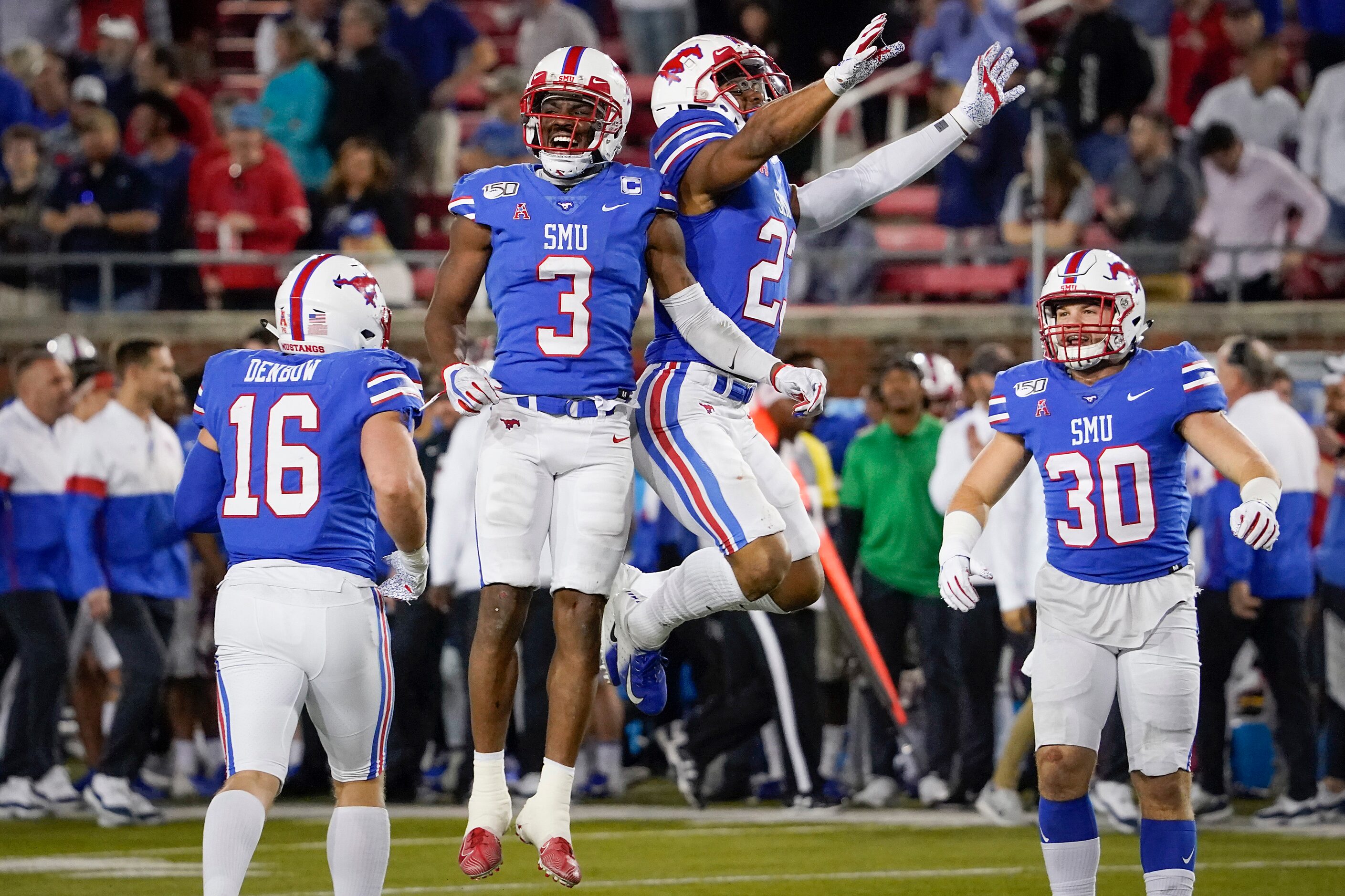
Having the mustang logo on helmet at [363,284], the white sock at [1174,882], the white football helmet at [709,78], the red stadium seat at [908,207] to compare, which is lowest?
the white sock at [1174,882]

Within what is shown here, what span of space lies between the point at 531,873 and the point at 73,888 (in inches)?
77.6

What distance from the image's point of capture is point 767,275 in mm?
7152

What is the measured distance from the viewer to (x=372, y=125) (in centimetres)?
1530

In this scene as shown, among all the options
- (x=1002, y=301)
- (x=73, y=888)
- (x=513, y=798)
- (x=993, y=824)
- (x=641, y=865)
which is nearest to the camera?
(x=73, y=888)

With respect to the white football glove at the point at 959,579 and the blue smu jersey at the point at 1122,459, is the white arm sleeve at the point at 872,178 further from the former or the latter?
the white football glove at the point at 959,579

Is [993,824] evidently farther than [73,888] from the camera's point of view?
Yes

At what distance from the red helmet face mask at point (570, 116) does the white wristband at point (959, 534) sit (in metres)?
1.68

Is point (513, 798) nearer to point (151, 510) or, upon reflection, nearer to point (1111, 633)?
point (151, 510)

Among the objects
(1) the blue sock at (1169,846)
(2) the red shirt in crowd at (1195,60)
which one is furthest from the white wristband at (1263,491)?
(2) the red shirt in crowd at (1195,60)

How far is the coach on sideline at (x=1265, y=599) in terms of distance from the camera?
Result: 1041cm

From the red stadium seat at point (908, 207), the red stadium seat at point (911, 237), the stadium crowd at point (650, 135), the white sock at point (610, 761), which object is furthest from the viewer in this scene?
the red stadium seat at point (908, 207)

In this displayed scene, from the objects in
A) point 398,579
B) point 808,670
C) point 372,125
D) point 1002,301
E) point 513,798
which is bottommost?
point 513,798

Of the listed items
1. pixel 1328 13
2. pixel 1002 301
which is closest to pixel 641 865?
pixel 1002 301

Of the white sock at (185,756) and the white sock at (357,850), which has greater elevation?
the white sock at (357,850)
